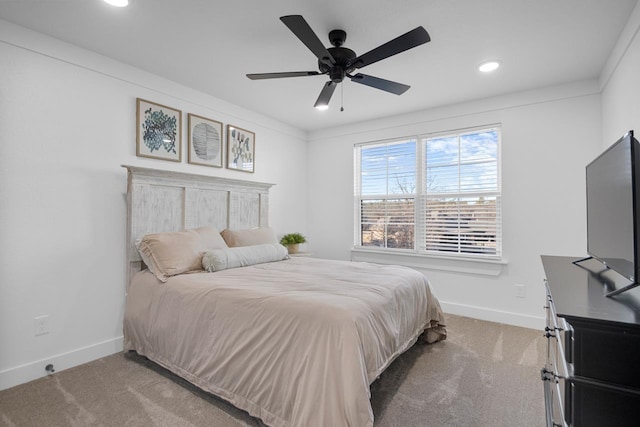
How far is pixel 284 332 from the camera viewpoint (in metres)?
1.72

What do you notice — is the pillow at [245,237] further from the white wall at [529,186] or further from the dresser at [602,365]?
the dresser at [602,365]

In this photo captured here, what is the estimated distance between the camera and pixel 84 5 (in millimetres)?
2062

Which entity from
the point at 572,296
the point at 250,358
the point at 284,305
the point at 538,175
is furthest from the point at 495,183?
the point at 250,358

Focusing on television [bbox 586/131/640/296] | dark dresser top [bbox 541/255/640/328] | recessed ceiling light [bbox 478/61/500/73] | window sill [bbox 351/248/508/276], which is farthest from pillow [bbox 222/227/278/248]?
television [bbox 586/131/640/296]

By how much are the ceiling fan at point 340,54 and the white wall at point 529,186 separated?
1.79 metres

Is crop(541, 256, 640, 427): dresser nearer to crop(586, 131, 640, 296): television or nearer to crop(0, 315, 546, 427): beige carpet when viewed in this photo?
crop(586, 131, 640, 296): television

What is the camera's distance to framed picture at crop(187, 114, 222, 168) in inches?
135

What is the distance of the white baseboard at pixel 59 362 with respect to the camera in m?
2.21

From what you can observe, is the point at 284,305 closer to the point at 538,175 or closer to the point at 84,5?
the point at 84,5

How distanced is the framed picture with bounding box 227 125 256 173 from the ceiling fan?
1587 millimetres

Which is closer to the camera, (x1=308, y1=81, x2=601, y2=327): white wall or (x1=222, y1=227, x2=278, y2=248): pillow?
(x1=308, y1=81, x2=601, y2=327): white wall

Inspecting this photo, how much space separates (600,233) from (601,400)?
118 centimetres

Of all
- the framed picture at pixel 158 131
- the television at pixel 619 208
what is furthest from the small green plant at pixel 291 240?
the television at pixel 619 208

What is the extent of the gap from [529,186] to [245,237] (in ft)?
→ 10.4
